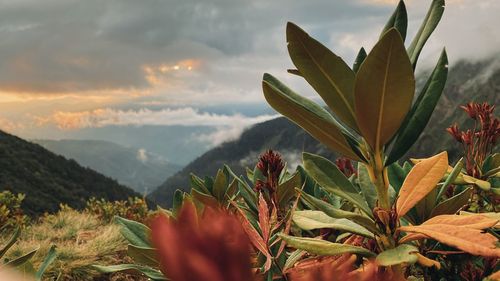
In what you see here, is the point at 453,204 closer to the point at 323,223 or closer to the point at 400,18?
the point at 323,223

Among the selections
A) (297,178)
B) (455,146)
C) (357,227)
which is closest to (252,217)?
(297,178)

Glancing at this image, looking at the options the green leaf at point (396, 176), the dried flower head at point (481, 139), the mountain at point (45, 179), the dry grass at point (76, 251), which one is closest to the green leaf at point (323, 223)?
the green leaf at point (396, 176)

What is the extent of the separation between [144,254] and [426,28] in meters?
1.11

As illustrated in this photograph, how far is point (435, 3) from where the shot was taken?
1282 mm

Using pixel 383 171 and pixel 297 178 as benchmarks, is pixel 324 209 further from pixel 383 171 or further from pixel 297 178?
pixel 297 178

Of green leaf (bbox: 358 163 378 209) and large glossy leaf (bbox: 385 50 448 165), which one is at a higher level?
large glossy leaf (bbox: 385 50 448 165)

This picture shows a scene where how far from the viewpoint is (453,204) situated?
1416 millimetres

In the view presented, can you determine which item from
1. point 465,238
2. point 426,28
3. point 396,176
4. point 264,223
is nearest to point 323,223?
point 264,223

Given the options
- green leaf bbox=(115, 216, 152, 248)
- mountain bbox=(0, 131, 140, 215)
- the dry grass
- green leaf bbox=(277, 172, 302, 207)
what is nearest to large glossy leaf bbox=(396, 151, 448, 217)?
green leaf bbox=(277, 172, 302, 207)

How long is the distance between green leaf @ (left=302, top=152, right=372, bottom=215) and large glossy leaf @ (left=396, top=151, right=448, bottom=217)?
0.11m

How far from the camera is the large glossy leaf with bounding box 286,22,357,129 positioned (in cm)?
111

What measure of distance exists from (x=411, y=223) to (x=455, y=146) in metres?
143

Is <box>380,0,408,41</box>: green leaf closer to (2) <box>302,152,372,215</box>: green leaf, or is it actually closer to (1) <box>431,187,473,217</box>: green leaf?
(2) <box>302,152,372,215</box>: green leaf

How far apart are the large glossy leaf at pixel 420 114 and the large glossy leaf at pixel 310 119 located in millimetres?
125
